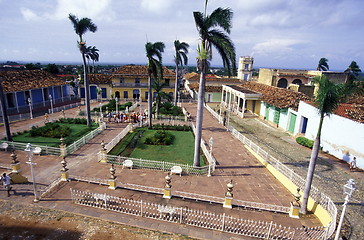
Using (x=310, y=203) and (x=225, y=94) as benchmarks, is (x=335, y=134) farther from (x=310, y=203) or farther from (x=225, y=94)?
(x=225, y=94)

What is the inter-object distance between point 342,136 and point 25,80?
36.3 m

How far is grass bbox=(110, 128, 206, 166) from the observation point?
1442 cm

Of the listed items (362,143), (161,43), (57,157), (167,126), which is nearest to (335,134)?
(362,143)

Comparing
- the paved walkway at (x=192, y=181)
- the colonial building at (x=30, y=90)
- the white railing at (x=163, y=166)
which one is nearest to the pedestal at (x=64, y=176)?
the paved walkway at (x=192, y=181)

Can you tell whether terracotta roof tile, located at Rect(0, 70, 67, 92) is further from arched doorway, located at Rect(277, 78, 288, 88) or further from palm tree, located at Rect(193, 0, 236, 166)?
arched doorway, located at Rect(277, 78, 288, 88)

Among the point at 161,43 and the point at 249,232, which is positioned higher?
the point at 161,43

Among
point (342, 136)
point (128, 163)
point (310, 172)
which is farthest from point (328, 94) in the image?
point (128, 163)

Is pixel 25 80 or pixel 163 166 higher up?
pixel 25 80

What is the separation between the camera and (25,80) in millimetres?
28656

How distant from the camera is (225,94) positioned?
39.3m

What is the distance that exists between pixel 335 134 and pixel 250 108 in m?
15.4

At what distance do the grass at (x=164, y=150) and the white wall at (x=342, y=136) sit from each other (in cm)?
964

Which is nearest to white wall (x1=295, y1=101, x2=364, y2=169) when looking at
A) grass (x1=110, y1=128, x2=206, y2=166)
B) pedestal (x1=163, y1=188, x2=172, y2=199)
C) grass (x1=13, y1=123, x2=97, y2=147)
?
grass (x1=110, y1=128, x2=206, y2=166)

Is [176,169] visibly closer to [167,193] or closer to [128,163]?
[167,193]
